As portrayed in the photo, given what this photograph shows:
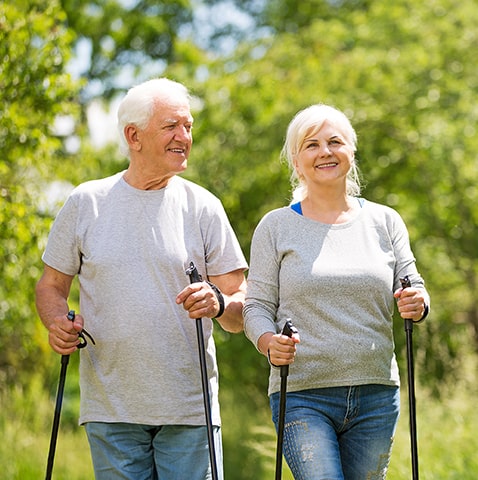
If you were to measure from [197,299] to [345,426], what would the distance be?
0.71m

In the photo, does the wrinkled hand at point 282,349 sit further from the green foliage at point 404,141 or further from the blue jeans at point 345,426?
the green foliage at point 404,141

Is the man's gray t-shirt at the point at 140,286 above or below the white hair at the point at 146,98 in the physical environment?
below

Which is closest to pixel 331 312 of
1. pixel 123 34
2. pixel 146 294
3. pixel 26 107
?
pixel 146 294

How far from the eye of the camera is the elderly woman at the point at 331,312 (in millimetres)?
3592

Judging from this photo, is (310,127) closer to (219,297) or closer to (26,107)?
(219,297)

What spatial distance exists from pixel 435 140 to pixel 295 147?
5.20 metres

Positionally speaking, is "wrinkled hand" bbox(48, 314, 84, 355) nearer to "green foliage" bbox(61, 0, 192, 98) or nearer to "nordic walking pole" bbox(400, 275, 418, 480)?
"nordic walking pole" bbox(400, 275, 418, 480)

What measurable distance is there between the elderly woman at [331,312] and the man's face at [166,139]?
1.40ft

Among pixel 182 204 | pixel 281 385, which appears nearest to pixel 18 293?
pixel 182 204

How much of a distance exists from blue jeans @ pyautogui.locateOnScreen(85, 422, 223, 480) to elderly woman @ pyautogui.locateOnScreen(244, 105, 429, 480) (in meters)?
0.31

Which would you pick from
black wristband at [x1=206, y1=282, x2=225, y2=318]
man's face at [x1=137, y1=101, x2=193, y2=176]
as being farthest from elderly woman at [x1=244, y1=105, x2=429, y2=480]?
man's face at [x1=137, y1=101, x2=193, y2=176]

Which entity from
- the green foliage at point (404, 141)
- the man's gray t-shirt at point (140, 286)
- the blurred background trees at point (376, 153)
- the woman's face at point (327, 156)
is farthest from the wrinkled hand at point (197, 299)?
the green foliage at point (404, 141)

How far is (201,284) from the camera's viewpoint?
11.6 ft

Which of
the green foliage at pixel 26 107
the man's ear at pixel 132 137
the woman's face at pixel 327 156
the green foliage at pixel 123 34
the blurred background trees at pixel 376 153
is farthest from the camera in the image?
the green foliage at pixel 123 34
